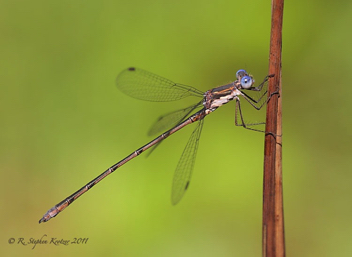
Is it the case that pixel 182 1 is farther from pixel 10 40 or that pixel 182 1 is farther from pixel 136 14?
pixel 10 40

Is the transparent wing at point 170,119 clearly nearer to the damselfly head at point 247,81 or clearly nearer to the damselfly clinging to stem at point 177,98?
the damselfly clinging to stem at point 177,98

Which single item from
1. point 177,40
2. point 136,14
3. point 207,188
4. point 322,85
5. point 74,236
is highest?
point 136,14

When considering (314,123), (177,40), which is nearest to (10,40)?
(177,40)

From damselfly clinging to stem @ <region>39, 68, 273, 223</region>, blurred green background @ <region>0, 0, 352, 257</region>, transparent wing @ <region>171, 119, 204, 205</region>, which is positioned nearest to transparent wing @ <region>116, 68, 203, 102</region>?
damselfly clinging to stem @ <region>39, 68, 273, 223</region>

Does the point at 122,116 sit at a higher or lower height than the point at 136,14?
lower

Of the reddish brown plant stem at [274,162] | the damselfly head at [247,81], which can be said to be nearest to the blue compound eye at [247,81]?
the damselfly head at [247,81]

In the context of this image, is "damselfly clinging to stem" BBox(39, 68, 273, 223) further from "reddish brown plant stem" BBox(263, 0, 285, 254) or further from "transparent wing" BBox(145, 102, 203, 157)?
Result: "reddish brown plant stem" BBox(263, 0, 285, 254)

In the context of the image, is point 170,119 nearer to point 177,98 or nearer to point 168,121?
point 168,121
